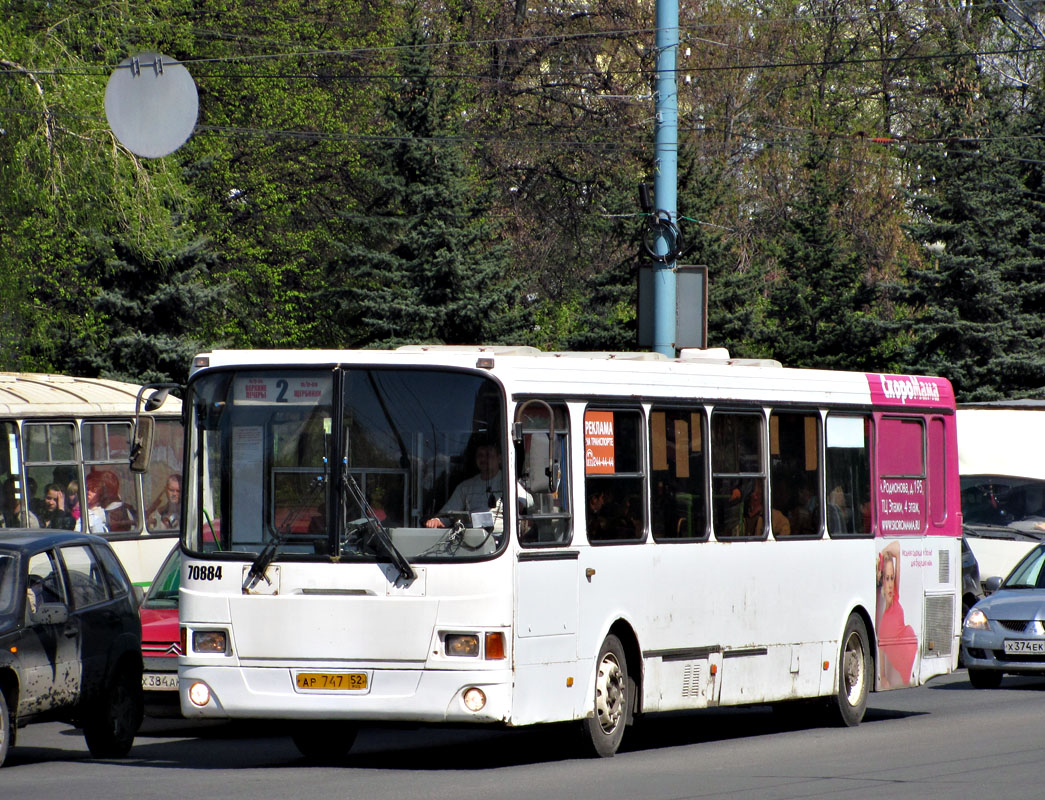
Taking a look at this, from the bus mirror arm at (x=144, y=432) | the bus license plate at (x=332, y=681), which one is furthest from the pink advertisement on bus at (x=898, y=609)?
the bus mirror arm at (x=144, y=432)

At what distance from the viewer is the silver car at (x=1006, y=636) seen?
1800cm

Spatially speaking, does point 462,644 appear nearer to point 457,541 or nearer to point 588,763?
point 457,541

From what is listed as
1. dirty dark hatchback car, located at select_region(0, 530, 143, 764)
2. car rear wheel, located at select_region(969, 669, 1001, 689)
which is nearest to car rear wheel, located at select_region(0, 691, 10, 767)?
dirty dark hatchback car, located at select_region(0, 530, 143, 764)

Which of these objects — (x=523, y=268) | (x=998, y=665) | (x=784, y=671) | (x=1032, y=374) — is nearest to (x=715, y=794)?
(x=784, y=671)

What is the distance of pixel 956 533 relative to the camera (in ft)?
53.8

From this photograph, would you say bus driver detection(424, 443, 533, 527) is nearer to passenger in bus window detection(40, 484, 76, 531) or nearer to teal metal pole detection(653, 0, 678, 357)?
teal metal pole detection(653, 0, 678, 357)

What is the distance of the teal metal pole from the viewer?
19000 mm

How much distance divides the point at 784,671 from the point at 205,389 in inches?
201

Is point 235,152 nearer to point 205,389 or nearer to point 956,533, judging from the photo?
point 956,533

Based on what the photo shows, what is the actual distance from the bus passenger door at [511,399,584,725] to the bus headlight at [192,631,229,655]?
1779 mm

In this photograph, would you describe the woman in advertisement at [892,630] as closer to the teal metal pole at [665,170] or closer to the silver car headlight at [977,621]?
the silver car headlight at [977,621]

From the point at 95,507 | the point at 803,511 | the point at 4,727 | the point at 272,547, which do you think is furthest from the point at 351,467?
the point at 95,507

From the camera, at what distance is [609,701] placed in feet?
38.5

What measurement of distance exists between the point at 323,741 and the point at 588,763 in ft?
6.25
